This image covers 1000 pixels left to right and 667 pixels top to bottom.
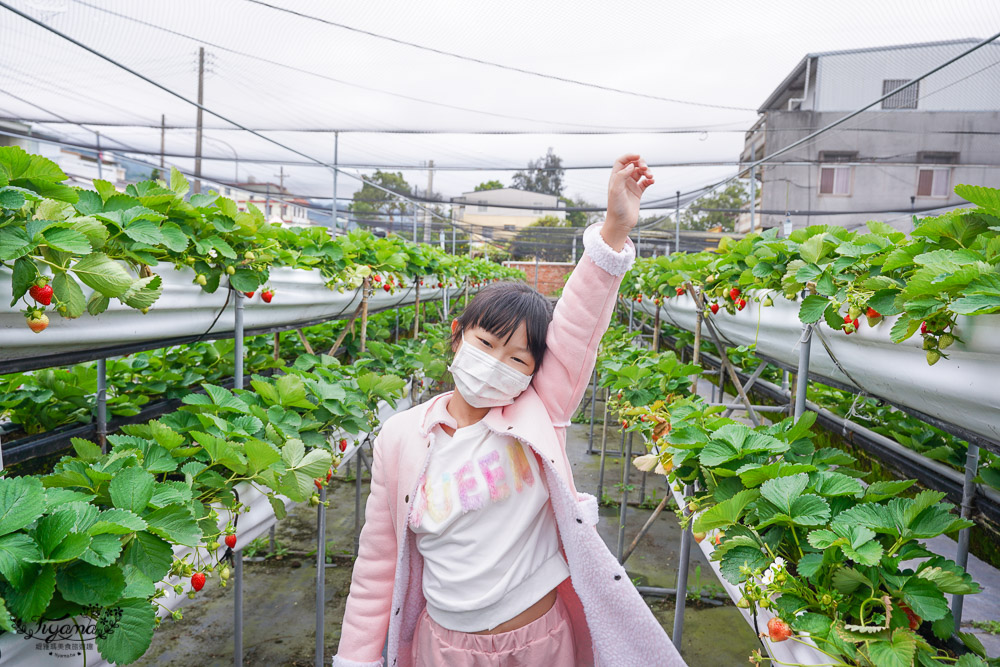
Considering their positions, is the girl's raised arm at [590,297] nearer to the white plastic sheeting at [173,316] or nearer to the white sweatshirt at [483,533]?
the white sweatshirt at [483,533]

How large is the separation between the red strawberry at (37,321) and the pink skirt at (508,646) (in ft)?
3.17

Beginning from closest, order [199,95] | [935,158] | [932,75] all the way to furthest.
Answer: [932,75], [199,95], [935,158]

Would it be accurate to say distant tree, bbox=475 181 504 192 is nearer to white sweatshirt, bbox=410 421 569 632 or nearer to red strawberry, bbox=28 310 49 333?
white sweatshirt, bbox=410 421 569 632

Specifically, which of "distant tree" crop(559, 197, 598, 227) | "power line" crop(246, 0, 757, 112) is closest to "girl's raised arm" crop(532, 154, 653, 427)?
"power line" crop(246, 0, 757, 112)

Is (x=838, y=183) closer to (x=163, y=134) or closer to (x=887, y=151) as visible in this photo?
(x=887, y=151)

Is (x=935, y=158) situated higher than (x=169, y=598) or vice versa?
(x=935, y=158)

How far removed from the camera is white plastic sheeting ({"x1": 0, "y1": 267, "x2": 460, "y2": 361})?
4.09 feet

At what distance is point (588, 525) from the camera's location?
4.16ft

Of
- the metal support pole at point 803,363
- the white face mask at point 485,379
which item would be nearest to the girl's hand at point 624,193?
the white face mask at point 485,379

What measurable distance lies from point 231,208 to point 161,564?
125cm

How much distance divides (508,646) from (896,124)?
859 cm

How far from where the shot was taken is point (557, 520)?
1.31 meters

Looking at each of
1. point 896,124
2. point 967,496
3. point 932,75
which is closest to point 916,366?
point 967,496

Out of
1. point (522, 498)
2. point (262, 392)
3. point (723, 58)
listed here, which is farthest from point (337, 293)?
point (723, 58)
